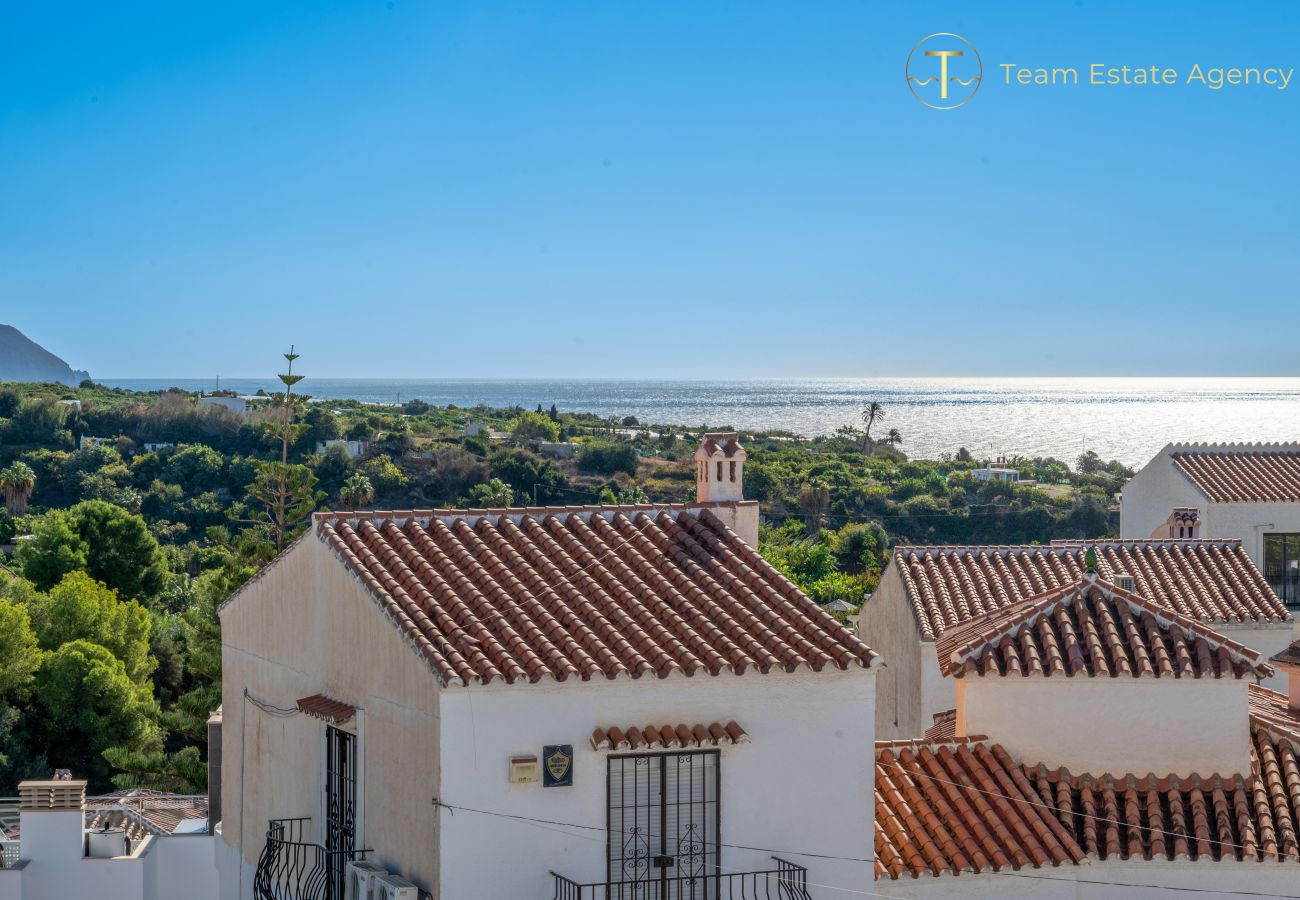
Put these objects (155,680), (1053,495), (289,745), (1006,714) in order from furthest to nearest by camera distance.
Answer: (1053,495), (155,680), (289,745), (1006,714)

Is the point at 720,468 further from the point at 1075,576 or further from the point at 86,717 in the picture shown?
the point at 86,717

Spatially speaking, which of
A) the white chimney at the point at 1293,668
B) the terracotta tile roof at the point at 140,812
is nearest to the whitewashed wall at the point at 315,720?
the terracotta tile roof at the point at 140,812

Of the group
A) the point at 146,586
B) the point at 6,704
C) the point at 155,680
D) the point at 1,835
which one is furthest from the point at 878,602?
the point at 146,586

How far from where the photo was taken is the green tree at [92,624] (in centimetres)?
3591

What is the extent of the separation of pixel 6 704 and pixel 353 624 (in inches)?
974

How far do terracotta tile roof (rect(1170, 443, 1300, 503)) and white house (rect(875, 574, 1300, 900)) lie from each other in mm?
15884

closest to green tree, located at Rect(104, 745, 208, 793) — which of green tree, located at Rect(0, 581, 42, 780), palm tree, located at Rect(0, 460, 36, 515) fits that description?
green tree, located at Rect(0, 581, 42, 780)

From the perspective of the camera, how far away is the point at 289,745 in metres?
13.7

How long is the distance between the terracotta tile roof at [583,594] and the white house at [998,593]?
7440mm

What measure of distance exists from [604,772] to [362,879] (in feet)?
7.05

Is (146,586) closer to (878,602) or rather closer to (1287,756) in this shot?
(878,602)

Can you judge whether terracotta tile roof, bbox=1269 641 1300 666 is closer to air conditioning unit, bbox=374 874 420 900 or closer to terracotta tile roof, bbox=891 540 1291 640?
terracotta tile roof, bbox=891 540 1291 640

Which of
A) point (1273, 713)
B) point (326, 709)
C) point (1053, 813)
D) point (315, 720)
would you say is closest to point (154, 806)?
point (315, 720)

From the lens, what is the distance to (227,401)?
315 ft
